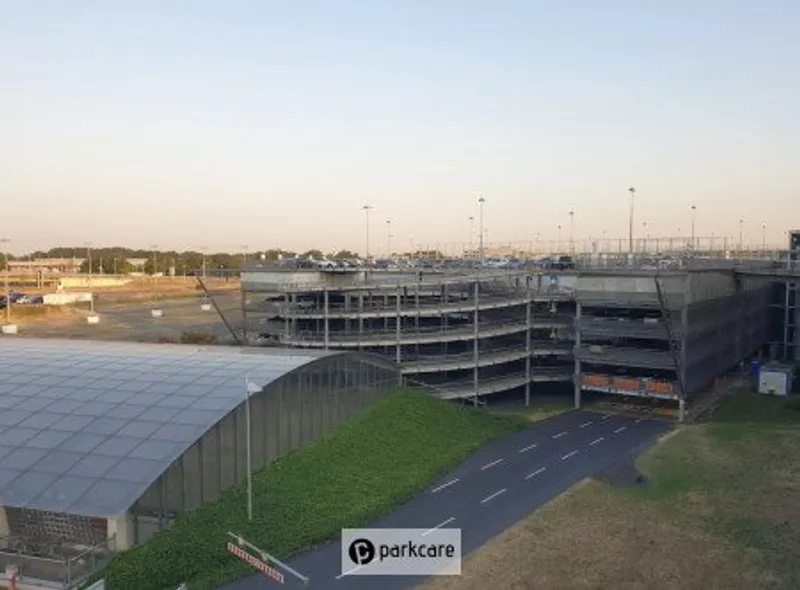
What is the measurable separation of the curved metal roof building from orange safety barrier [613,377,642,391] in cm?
2476

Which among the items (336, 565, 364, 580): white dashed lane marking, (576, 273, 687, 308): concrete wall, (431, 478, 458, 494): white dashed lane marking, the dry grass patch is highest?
(576, 273, 687, 308): concrete wall

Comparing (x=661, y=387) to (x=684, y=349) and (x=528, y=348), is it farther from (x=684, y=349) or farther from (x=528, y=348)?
(x=528, y=348)

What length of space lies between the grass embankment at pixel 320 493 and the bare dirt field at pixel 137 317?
33.1 metres

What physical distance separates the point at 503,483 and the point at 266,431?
13.3 meters

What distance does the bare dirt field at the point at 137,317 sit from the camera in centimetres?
9166

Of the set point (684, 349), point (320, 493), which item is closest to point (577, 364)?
point (684, 349)

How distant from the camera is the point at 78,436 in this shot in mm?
33562

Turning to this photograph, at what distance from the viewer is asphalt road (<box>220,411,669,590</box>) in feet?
95.7

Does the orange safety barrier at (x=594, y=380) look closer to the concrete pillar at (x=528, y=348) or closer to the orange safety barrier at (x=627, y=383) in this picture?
the orange safety barrier at (x=627, y=383)

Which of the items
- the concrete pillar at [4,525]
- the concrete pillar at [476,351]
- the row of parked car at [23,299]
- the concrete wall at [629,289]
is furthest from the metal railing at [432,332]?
the row of parked car at [23,299]

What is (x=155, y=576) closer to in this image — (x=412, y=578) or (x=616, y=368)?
(x=412, y=578)

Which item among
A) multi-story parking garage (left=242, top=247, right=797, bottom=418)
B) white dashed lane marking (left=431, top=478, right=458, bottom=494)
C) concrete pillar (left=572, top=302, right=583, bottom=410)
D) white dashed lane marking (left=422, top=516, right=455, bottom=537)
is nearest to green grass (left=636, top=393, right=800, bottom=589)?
multi-story parking garage (left=242, top=247, right=797, bottom=418)

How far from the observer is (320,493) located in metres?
36.0

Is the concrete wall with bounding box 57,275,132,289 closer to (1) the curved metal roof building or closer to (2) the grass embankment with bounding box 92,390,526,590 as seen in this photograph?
(1) the curved metal roof building
